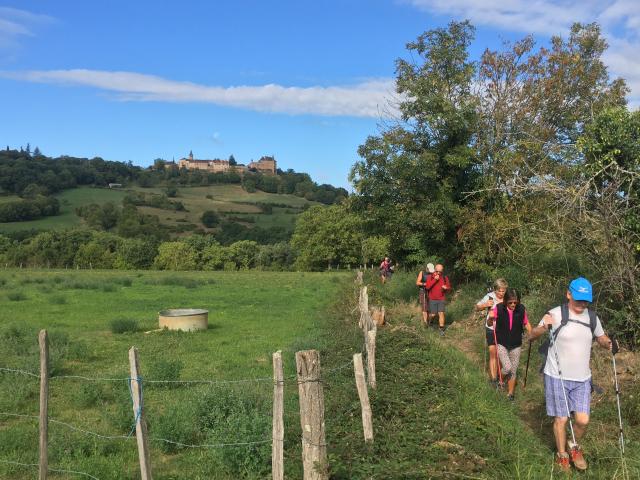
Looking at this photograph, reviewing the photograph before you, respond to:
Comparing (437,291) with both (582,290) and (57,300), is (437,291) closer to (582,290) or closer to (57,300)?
(582,290)

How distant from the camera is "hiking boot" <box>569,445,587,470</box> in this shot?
5402 millimetres

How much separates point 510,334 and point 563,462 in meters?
2.54

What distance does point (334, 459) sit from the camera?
4883 mm

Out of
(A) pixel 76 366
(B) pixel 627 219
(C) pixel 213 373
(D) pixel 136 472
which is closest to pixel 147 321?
(A) pixel 76 366

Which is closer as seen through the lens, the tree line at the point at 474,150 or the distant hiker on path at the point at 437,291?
the distant hiker on path at the point at 437,291

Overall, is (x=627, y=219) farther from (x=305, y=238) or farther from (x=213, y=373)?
(x=305, y=238)

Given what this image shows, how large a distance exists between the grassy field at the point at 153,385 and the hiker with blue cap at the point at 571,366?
2.92 metres

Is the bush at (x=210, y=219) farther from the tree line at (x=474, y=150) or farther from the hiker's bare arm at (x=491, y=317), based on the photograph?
the hiker's bare arm at (x=491, y=317)

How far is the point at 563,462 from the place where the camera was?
18.0 feet

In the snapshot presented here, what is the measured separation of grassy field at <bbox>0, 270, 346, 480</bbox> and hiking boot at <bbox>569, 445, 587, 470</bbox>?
297cm

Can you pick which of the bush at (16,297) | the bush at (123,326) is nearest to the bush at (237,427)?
the bush at (123,326)

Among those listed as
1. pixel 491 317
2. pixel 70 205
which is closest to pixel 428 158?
pixel 491 317

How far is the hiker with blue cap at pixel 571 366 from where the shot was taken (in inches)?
216

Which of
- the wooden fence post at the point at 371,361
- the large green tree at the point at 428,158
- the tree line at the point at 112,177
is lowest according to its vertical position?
the wooden fence post at the point at 371,361
